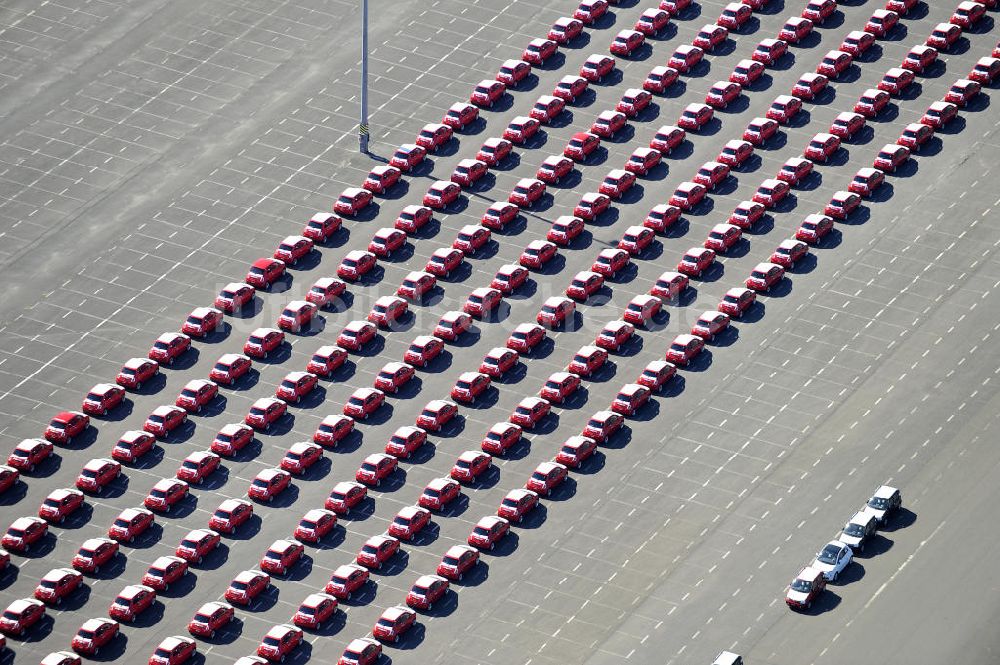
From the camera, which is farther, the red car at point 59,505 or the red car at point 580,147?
the red car at point 580,147

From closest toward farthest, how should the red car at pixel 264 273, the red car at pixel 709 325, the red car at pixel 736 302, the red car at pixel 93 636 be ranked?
the red car at pixel 93 636 → the red car at pixel 709 325 → the red car at pixel 736 302 → the red car at pixel 264 273

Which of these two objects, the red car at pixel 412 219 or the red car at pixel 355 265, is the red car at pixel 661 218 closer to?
the red car at pixel 412 219

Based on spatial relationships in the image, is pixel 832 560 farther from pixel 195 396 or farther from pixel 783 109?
pixel 783 109

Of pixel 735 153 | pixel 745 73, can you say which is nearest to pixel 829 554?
pixel 735 153

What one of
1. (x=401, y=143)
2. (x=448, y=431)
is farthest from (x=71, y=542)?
(x=401, y=143)

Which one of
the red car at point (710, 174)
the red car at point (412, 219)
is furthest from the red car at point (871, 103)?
the red car at point (412, 219)

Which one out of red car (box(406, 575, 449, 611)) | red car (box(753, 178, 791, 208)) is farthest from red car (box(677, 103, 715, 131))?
red car (box(406, 575, 449, 611))

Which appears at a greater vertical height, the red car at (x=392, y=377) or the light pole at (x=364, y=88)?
the light pole at (x=364, y=88)
